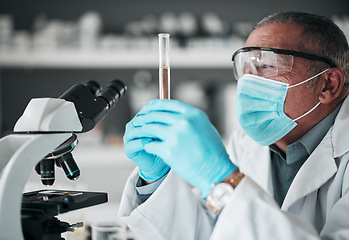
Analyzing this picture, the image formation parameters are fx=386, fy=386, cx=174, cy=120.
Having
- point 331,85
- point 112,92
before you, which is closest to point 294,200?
point 331,85

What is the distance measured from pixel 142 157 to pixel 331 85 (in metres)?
0.80

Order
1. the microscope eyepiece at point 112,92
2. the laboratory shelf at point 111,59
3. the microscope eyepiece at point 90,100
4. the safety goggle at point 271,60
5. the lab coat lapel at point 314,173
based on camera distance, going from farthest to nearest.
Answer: the laboratory shelf at point 111,59
the safety goggle at point 271,60
the lab coat lapel at point 314,173
the microscope eyepiece at point 112,92
the microscope eyepiece at point 90,100

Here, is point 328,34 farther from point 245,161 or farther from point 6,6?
point 6,6

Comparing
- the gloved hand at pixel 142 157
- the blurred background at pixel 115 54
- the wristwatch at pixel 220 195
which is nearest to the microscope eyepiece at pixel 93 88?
the gloved hand at pixel 142 157

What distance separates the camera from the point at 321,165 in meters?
1.34

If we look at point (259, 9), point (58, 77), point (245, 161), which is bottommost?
point (245, 161)

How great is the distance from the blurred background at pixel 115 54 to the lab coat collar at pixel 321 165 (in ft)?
5.44

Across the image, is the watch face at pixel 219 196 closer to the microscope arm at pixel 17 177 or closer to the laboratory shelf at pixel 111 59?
the microscope arm at pixel 17 177

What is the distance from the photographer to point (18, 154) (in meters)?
0.85

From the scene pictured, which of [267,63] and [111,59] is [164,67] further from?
[111,59]

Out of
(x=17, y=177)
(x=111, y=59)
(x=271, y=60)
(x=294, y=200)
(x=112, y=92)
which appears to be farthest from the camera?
(x=111, y=59)

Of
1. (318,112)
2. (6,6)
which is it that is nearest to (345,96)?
(318,112)

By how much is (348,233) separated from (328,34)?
0.79 metres

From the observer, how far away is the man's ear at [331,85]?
1.47 meters
